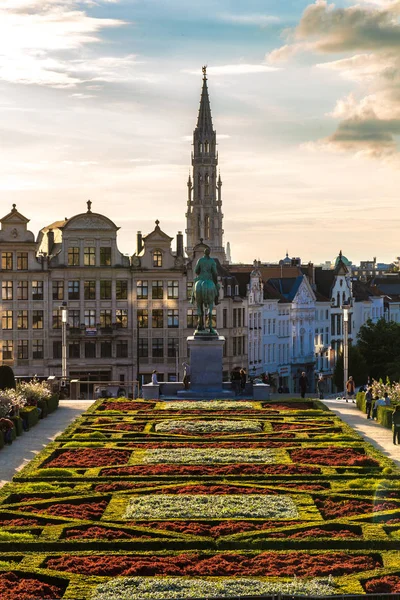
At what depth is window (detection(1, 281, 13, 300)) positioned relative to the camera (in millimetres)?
96125

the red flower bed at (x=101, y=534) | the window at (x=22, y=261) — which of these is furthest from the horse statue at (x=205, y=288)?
the window at (x=22, y=261)

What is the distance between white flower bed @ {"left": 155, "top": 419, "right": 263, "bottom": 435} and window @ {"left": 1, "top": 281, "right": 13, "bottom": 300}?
55.4 m

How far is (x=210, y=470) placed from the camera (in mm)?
31172

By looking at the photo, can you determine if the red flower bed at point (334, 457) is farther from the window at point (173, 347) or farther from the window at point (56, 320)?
the window at point (173, 347)

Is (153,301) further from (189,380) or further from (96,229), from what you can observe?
(189,380)

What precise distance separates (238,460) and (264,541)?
34.3 feet

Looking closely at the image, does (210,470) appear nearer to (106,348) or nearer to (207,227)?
(106,348)

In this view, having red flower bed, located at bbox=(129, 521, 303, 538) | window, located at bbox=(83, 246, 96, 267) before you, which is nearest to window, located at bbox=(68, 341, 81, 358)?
window, located at bbox=(83, 246, 96, 267)

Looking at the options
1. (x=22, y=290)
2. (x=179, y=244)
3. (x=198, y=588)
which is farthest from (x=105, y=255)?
(x=198, y=588)

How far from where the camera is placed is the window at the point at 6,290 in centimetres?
9612

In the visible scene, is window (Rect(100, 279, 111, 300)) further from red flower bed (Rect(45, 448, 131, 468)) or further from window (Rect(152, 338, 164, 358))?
red flower bed (Rect(45, 448, 131, 468))

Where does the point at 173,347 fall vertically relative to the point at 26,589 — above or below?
above

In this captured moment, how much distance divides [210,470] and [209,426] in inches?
396

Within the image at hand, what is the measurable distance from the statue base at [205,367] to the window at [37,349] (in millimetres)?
43145
